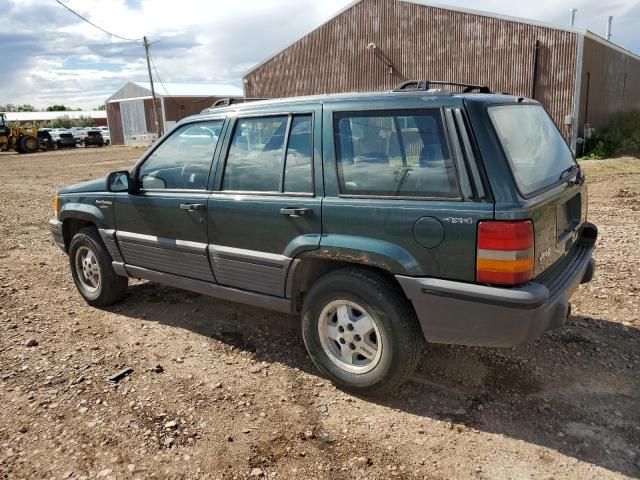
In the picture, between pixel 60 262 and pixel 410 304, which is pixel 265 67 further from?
pixel 410 304

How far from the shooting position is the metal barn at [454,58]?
1748 cm

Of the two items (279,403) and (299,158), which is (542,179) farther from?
(279,403)

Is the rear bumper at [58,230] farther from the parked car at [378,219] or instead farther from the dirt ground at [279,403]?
the parked car at [378,219]

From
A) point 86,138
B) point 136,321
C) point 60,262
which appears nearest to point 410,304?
point 136,321

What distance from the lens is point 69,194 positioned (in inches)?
197

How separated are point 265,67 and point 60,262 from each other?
1938 centimetres

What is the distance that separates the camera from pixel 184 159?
4168 mm

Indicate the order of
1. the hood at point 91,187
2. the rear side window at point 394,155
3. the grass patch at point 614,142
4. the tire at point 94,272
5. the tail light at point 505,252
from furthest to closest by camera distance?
the grass patch at point 614,142 → the tire at point 94,272 → the hood at point 91,187 → the rear side window at point 394,155 → the tail light at point 505,252

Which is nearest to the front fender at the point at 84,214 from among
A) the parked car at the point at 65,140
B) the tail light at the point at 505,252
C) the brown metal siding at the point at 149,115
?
the tail light at the point at 505,252

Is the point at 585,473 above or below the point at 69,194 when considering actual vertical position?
below

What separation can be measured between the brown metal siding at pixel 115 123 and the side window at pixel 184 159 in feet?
145

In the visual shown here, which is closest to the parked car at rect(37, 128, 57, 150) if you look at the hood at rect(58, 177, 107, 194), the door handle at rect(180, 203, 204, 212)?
the hood at rect(58, 177, 107, 194)

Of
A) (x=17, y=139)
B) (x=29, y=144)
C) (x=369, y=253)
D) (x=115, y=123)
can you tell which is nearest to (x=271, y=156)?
(x=369, y=253)

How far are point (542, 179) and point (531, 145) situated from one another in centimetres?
26
